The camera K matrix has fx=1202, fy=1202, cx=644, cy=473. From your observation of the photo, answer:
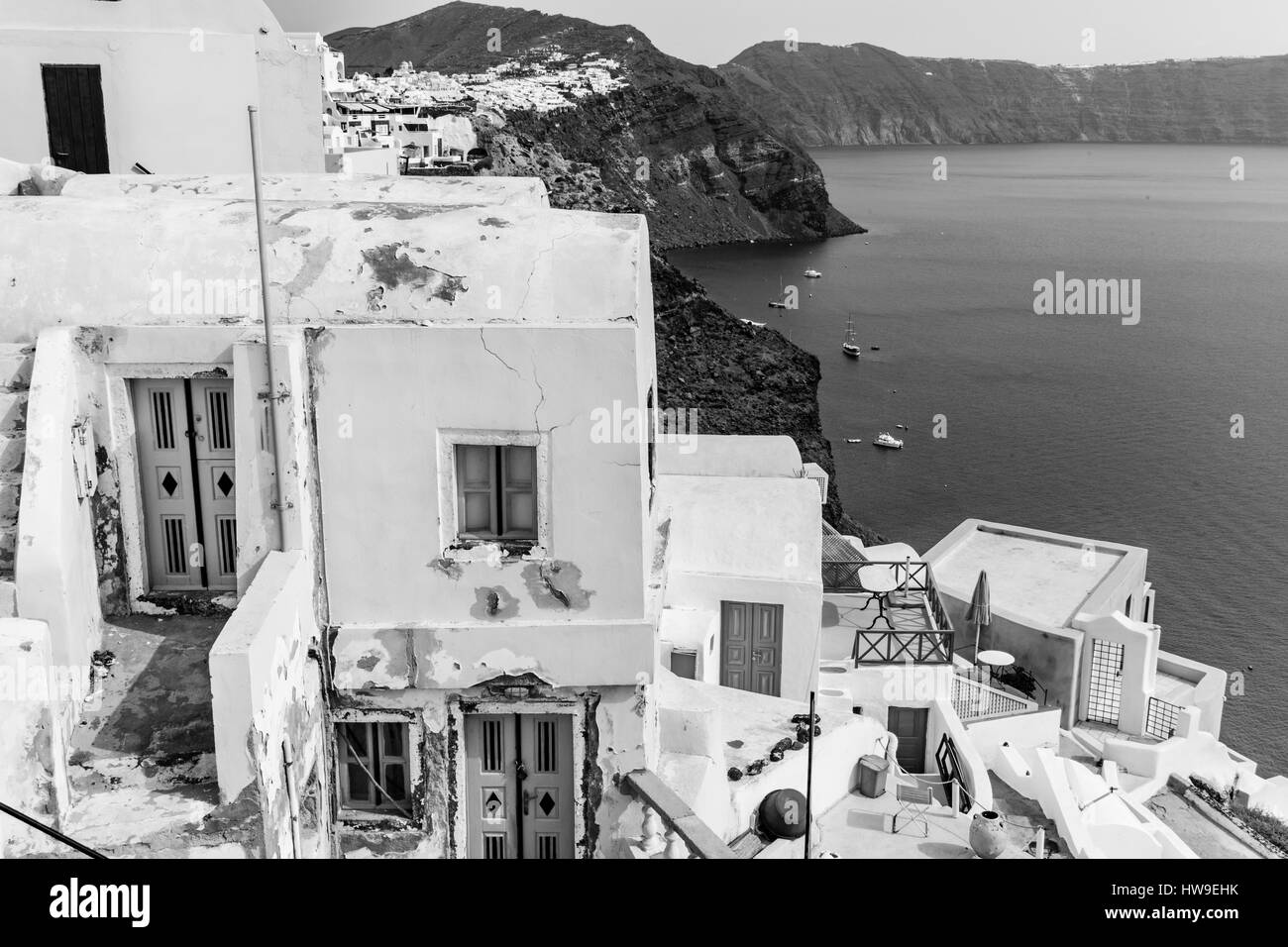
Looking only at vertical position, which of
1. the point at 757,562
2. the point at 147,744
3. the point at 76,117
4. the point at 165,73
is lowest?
Answer: the point at 757,562

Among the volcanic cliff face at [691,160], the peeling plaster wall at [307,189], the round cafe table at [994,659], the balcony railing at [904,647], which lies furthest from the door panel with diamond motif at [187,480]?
the volcanic cliff face at [691,160]

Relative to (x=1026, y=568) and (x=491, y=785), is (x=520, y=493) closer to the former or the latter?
(x=491, y=785)

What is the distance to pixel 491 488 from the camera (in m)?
10.5

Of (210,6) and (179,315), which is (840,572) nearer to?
(210,6)

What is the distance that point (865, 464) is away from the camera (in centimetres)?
7131

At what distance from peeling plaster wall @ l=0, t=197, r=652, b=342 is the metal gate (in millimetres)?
19655

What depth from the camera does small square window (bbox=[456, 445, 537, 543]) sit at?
10445 millimetres

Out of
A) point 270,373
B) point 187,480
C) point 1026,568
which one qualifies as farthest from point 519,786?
point 1026,568

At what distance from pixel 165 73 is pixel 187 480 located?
9464 mm
